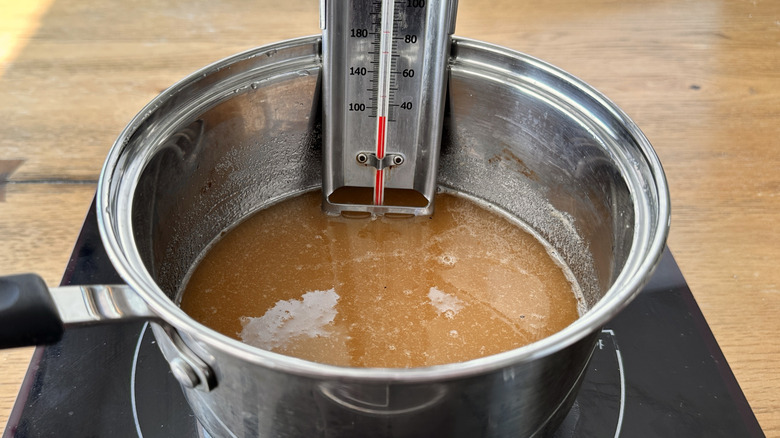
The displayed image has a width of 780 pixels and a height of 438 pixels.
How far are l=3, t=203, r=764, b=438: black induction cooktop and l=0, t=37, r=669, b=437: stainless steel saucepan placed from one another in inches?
4.2

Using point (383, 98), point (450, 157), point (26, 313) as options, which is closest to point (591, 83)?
point (450, 157)

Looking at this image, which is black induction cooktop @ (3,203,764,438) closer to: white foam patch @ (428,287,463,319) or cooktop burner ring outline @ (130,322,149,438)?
cooktop burner ring outline @ (130,322,149,438)

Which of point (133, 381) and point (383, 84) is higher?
point (383, 84)

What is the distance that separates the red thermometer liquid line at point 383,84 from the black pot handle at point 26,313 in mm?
606

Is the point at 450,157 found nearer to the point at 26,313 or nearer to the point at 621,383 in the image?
the point at 621,383

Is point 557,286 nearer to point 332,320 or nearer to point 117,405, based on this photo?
point 332,320

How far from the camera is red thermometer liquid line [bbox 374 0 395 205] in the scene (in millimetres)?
1000

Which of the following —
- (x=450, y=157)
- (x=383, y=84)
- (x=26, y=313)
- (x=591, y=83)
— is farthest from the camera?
(x=591, y=83)

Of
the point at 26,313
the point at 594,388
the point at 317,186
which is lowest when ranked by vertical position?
the point at 594,388

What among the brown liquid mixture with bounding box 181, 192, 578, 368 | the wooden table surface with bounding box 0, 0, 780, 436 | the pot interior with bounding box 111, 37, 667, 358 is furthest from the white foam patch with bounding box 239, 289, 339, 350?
the wooden table surface with bounding box 0, 0, 780, 436

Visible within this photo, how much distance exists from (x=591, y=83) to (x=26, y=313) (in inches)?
46.0

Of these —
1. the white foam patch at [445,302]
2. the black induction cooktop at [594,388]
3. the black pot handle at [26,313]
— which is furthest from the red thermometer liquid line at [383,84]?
the black pot handle at [26,313]

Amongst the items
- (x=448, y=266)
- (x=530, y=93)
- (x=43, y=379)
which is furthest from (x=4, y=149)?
(x=530, y=93)

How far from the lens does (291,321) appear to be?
1.03m
